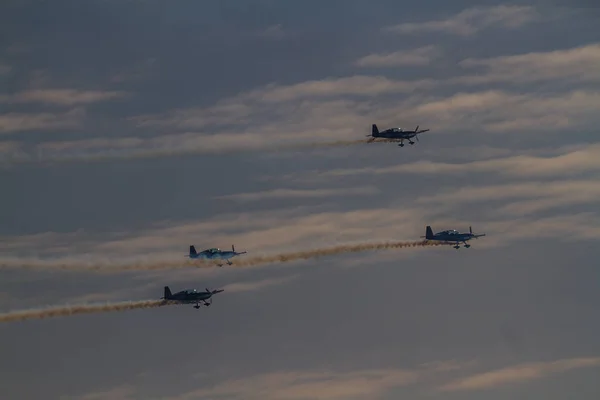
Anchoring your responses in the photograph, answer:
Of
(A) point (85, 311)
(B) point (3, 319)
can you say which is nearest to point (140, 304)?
(A) point (85, 311)

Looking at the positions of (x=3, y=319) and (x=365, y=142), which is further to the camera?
(x=365, y=142)

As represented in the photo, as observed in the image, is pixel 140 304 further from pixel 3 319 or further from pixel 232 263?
pixel 3 319

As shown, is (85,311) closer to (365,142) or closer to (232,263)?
(232,263)

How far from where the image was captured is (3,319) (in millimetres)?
174375

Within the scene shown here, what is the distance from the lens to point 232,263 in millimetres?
199125

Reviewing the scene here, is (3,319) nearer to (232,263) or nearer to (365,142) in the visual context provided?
(232,263)

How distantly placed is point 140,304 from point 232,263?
15.9 meters

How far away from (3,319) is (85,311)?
663 inches

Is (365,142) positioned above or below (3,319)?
above

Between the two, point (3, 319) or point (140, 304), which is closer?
point (3, 319)

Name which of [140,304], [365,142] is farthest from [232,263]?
[365,142]

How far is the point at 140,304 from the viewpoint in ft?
650

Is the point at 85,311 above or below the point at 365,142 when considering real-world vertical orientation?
below

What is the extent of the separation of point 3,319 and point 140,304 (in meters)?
28.7
